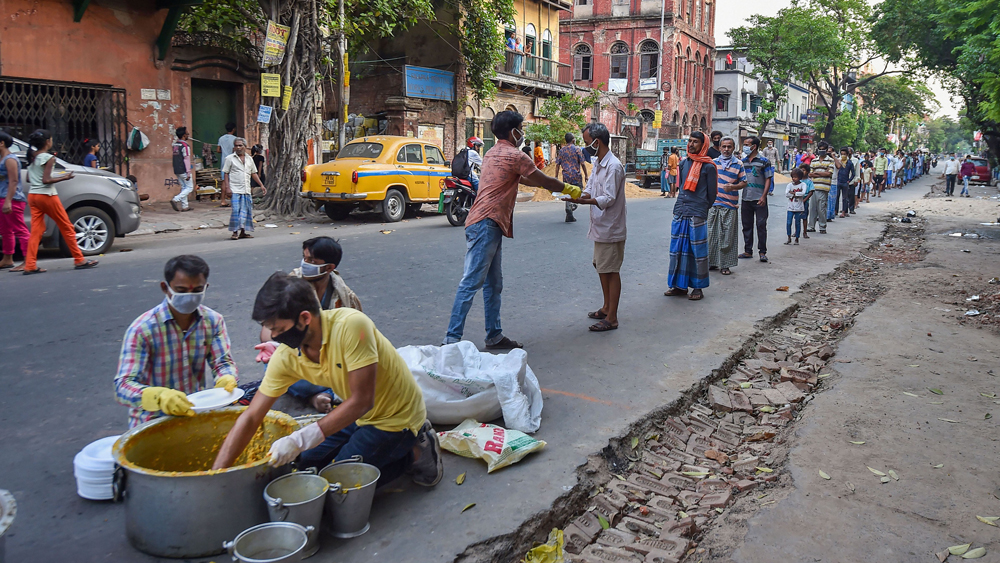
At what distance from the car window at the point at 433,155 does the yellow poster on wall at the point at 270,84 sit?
331 cm

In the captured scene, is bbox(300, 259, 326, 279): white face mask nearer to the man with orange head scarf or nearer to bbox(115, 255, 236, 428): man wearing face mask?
bbox(115, 255, 236, 428): man wearing face mask

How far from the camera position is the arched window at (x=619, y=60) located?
48.0 meters

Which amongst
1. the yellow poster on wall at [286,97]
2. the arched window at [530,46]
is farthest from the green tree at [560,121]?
the yellow poster on wall at [286,97]

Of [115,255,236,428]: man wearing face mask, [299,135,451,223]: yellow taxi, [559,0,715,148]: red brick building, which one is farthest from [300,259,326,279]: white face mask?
[559,0,715,148]: red brick building

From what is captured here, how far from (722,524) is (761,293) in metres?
5.67

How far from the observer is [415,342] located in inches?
229

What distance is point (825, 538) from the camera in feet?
10.2

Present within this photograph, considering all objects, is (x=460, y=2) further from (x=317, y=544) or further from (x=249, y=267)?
(x=317, y=544)

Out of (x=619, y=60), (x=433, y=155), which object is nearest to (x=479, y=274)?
(x=433, y=155)

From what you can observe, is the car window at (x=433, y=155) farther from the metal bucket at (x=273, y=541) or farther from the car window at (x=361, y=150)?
the metal bucket at (x=273, y=541)

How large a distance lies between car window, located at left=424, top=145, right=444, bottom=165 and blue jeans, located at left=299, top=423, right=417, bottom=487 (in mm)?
13079

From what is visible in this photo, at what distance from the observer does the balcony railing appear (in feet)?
102

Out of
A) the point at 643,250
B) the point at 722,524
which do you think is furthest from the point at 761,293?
the point at 722,524

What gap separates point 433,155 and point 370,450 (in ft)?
44.2
